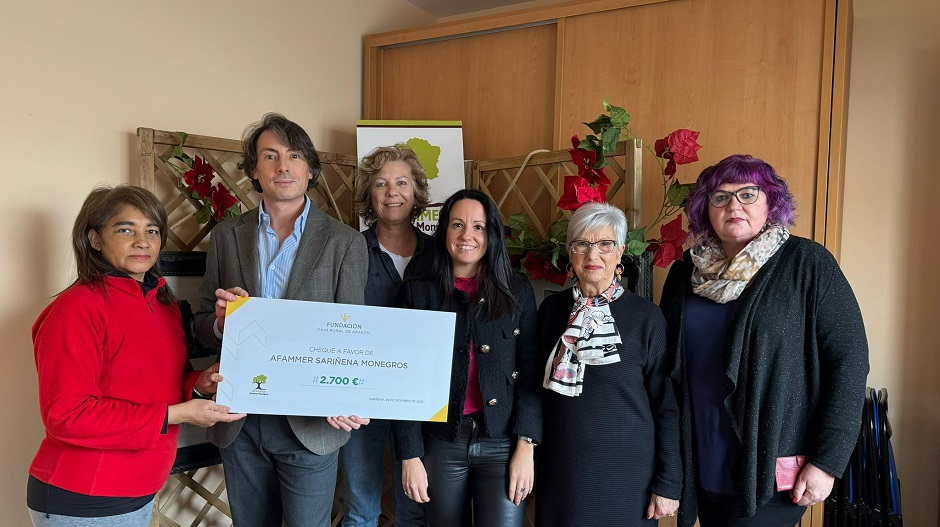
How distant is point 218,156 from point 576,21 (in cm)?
149

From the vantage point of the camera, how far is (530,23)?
2.73m

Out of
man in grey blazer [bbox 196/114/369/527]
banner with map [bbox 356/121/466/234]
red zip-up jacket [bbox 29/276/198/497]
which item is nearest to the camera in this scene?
red zip-up jacket [bbox 29/276/198/497]

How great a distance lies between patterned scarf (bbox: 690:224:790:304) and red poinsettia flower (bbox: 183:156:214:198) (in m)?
1.61

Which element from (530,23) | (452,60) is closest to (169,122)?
(452,60)

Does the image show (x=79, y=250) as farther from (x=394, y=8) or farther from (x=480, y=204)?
(x=394, y=8)

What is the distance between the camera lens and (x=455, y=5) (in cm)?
329

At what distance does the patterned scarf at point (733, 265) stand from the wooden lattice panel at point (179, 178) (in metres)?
1.53

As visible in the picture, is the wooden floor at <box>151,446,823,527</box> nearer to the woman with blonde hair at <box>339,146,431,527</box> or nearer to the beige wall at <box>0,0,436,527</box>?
the woman with blonde hair at <box>339,146,431,527</box>

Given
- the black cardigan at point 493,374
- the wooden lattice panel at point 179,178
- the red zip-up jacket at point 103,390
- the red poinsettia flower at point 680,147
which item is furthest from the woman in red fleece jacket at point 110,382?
the red poinsettia flower at point 680,147

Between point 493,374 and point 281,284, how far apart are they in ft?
1.87

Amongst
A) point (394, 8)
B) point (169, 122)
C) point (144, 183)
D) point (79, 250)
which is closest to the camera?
point (79, 250)

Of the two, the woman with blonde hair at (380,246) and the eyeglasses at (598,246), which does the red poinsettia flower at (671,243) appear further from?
the woman with blonde hair at (380,246)

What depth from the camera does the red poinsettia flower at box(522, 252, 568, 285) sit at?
7.07 feet

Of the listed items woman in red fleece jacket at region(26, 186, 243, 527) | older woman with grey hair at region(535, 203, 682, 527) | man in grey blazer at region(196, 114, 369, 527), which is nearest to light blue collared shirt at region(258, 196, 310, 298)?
man in grey blazer at region(196, 114, 369, 527)
